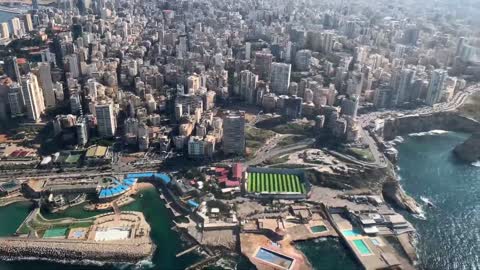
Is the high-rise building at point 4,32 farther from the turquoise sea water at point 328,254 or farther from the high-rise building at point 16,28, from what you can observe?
the turquoise sea water at point 328,254

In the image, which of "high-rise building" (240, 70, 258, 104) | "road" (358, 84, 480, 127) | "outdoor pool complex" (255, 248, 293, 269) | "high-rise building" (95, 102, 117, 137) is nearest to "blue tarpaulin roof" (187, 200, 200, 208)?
"outdoor pool complex" (255, 248, 293, 269)

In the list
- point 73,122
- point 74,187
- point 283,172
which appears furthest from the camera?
point 73,122

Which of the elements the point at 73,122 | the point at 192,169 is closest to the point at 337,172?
the point at 192,169

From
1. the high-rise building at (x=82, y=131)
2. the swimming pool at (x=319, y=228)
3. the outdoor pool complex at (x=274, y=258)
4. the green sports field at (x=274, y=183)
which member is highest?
the high-rise building at (x=82, y=131)

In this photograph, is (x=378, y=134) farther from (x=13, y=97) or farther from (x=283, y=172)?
(x=13, y=97)

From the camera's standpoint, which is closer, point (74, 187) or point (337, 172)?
point (74, 187)

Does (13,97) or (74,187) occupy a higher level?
(13,97)

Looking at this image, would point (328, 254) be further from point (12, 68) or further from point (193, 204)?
point (12, 68)

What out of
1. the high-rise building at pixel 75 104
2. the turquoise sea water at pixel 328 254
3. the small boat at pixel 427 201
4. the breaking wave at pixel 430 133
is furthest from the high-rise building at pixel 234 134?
the breaking wave at pixel 430 133
